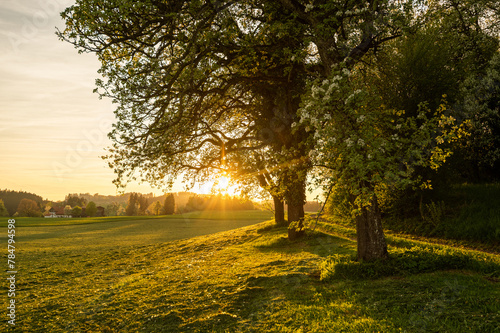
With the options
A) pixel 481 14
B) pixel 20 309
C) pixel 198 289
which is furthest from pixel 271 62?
pixel 481 14

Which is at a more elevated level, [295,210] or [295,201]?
[295,201]

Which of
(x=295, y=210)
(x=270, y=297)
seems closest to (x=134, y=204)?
(x=295, y=210)

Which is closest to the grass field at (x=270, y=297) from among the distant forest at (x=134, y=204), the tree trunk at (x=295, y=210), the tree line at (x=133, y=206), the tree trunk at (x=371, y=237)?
the tree trunk at (x=371, y=237)

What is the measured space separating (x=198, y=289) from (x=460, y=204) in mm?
21369

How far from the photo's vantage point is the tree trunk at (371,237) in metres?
12.5

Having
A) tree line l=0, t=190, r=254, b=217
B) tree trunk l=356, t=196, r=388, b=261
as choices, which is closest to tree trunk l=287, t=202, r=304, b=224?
tree trunk l=356, t=196, r=388, b=261

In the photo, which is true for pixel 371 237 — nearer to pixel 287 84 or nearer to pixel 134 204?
pixel 287 84

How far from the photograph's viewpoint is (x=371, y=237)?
12633 millimetres

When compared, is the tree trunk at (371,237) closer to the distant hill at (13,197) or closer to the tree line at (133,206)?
the tree line at (133,206)

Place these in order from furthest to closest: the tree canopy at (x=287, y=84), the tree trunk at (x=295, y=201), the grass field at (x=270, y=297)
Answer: the tree trunk at (x=295, y=201) → the tree canopy at (x=287, y=84) → the grass field at (x=270, y=297)

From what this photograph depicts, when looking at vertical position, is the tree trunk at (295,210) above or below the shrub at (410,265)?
above

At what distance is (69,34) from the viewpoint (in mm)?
13477

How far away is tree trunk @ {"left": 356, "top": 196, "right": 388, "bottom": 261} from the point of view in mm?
12547

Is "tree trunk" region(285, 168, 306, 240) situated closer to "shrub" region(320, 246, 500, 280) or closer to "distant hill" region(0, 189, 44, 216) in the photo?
"shrub" region(320, 246, 500, 280)
